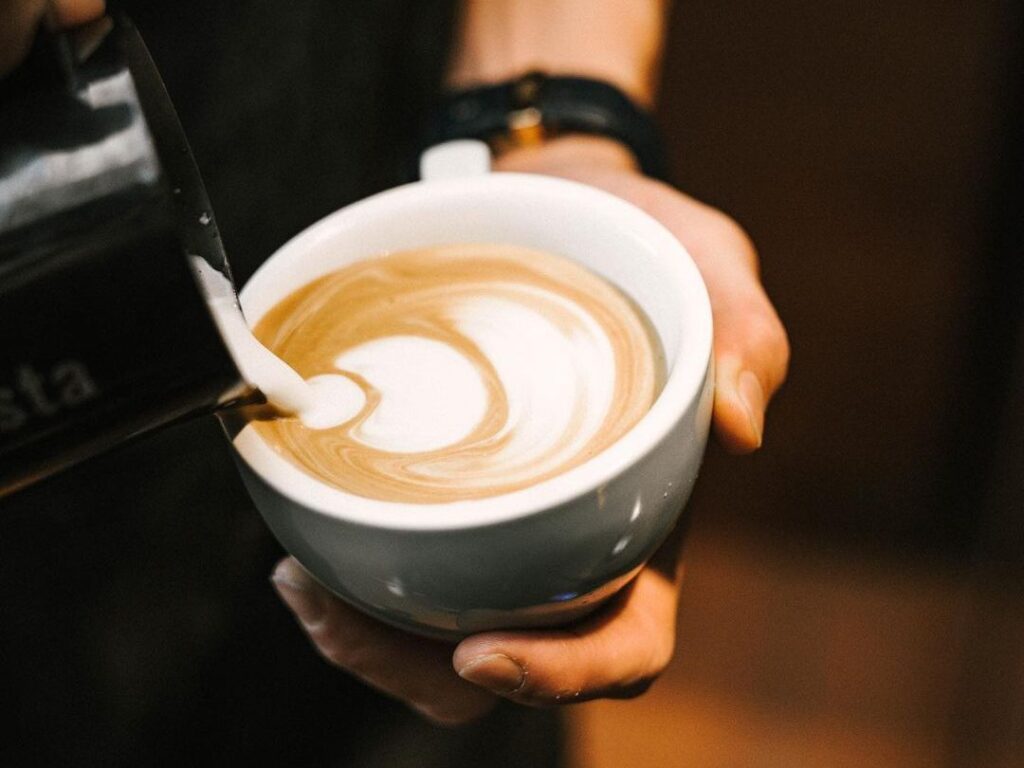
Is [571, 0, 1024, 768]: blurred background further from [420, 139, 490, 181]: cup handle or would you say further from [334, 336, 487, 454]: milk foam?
[334, 336, 487, 454]: milk foam

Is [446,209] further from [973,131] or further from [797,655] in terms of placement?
[797,655]

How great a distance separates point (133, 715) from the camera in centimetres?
91

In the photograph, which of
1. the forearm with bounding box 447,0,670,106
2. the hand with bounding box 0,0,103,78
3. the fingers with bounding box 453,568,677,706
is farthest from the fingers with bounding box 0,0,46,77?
the forearm with bounding box 447,0,670,106

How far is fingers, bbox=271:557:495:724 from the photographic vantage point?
2.15ft

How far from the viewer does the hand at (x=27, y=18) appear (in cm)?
49

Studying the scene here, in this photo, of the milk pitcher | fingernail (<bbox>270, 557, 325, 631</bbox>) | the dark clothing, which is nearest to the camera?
the milk pitcher

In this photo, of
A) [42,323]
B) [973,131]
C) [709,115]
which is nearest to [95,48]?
[42,323]

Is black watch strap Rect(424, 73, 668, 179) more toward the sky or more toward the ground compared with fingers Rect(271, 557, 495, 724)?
more toward the sky

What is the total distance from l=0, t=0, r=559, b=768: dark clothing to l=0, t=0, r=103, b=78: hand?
0.30m

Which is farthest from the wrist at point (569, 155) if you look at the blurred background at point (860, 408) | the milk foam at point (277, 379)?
the blurred background at point (860, 408)

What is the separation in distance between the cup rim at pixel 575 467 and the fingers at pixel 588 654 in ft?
0.33

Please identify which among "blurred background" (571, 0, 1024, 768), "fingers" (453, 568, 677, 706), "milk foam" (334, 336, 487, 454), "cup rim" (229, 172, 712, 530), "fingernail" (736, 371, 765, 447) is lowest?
"blurred background" (571, 0, 1024, 768)

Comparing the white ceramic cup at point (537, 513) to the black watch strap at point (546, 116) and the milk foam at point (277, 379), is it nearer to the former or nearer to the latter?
the milk foam at point (277, 379)

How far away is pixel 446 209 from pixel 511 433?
19 cm
